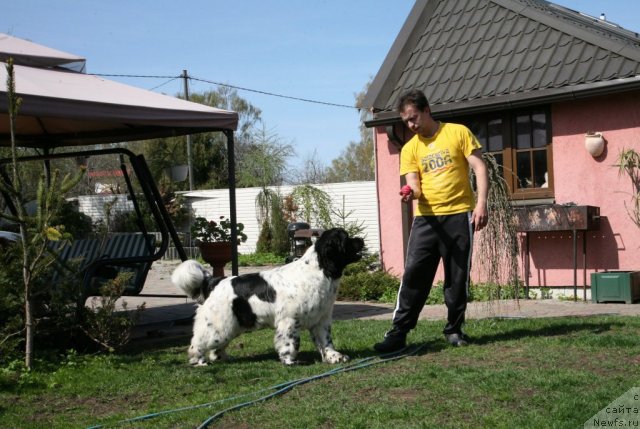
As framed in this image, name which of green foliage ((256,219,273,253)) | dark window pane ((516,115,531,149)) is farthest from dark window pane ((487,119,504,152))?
green foliage ((256,219,273,253))

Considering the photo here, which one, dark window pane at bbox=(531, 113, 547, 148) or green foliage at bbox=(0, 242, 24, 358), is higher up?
dark window pane at bbox=(531, 113, 547, 148)

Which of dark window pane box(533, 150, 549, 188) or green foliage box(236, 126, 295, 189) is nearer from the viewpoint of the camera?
dark window pane box(533, 150, 549, 188)

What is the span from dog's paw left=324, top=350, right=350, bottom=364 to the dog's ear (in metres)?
0.60

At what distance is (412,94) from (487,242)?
8.19 feet

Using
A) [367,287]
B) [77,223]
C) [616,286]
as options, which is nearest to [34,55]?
[367,287]

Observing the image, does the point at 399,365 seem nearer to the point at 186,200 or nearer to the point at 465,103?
the point at 465,103

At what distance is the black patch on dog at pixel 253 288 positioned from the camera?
6164mm

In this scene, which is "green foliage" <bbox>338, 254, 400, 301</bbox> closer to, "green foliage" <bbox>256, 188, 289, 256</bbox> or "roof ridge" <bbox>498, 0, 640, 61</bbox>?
"roof ridge" <bbox>498, 0, 640, 61</bbox>

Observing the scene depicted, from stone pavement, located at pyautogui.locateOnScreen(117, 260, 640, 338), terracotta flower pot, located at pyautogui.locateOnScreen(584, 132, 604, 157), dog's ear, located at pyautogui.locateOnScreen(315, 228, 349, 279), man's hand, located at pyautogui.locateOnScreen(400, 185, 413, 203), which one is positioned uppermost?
terracotta flower pot, located at pyautogui.locateOnScreen(584, 132, 604, 157)

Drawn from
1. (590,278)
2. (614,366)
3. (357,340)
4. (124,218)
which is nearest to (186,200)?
(124,218)

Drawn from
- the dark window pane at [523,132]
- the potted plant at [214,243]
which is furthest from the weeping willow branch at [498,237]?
the potted plant at [214,243]

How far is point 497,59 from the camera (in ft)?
38.1

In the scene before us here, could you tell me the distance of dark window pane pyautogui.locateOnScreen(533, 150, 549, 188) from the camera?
36.2 ft

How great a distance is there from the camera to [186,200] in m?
24.0
